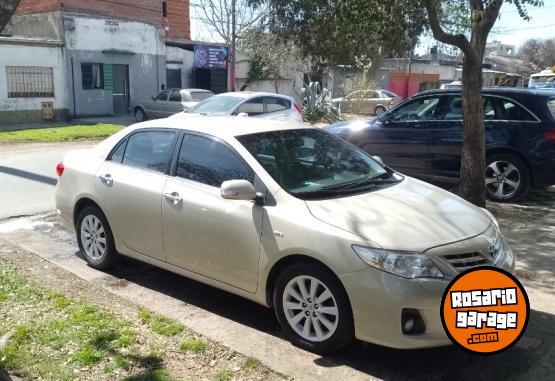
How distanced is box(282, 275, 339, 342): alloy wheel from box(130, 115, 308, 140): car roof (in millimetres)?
1432

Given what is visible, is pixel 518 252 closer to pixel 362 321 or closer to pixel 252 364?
pixel 362 321

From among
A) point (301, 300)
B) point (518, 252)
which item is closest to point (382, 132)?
point (518, 252)

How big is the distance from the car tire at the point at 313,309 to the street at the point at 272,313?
111mm

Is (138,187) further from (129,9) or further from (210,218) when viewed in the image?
(129,9)

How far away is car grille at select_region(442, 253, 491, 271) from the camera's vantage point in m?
3.63

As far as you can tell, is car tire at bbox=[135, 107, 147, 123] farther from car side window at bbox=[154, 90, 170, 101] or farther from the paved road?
the paved road

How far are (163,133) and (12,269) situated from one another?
6.47ft

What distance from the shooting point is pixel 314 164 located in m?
4.65

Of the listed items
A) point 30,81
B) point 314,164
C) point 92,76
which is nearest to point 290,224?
point 314,164

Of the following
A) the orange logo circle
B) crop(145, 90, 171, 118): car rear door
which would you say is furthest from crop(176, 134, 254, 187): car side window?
crop(145, 90, 171, 118): car rear door

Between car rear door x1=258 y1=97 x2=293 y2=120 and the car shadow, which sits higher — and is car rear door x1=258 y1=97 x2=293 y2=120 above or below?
above

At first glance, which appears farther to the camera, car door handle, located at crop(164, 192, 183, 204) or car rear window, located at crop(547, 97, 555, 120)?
car rear window, located at crop(547, 97, 555, 120)

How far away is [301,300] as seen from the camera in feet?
12.8

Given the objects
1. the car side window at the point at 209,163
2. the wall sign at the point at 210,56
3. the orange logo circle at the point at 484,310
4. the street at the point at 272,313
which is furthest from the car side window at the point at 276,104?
the wall sign at the point at 210,56
